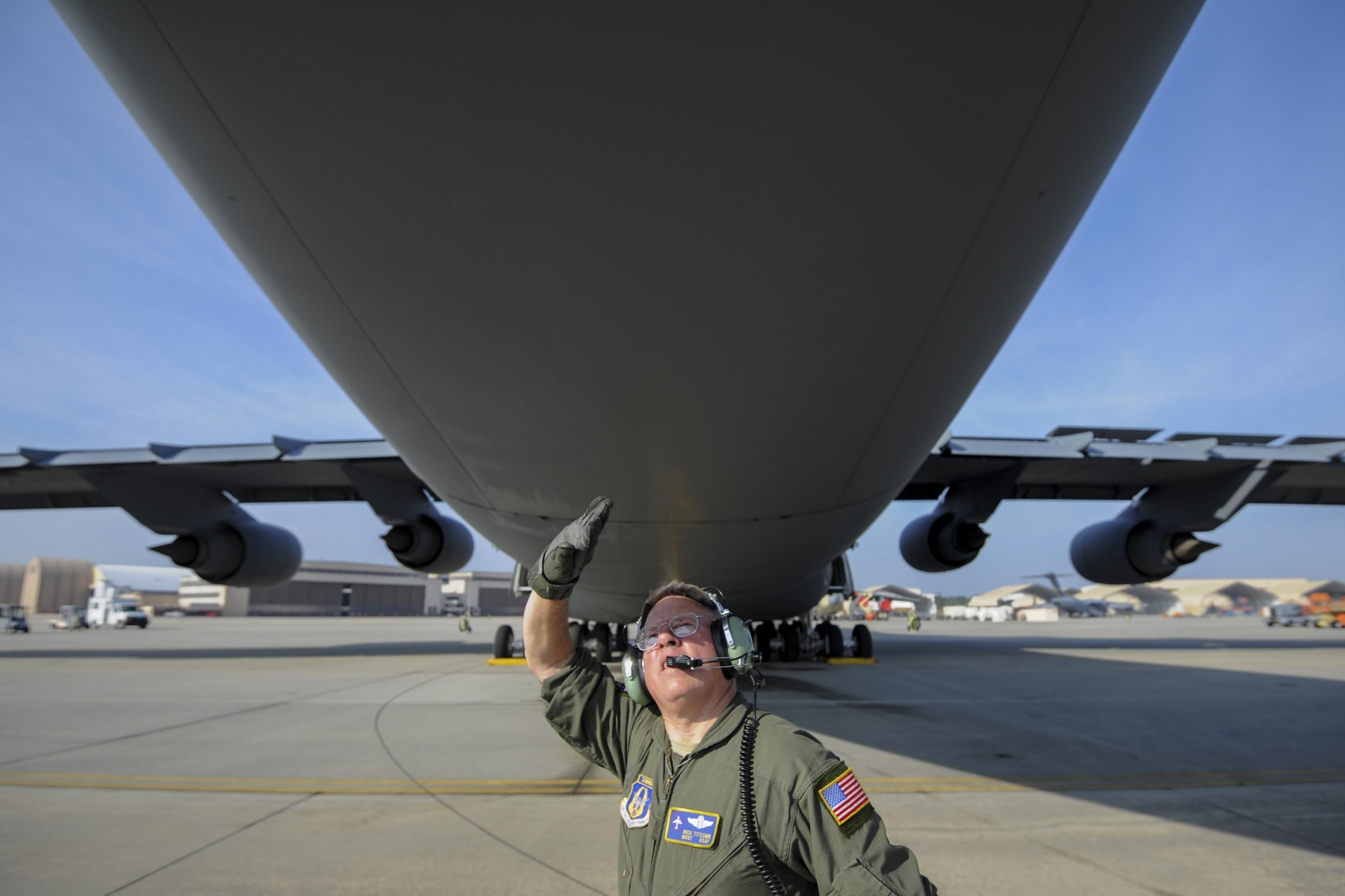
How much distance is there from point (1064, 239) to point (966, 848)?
2.84 metres

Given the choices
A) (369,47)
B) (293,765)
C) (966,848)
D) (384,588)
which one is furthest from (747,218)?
(384,588)

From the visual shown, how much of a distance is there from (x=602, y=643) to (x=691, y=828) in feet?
37.9

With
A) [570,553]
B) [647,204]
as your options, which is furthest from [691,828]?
[647,204]

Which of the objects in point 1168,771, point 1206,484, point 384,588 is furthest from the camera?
point 384,588

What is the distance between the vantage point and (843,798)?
46.9 inches

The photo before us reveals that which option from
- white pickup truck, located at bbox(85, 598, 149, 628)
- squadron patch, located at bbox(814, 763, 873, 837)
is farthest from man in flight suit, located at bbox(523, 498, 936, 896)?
white pickup truck, located at bbox(85, 598, 149, 628)

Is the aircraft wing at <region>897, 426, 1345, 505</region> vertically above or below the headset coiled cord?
above

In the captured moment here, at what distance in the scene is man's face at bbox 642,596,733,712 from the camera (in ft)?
4.55

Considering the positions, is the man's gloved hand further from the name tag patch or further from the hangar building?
the hangar building

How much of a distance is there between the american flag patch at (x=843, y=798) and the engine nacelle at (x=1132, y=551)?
980 centimetres

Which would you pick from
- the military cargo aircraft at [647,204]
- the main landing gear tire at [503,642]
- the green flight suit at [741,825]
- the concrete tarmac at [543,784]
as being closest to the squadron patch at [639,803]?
the green flight suit at [741,825]

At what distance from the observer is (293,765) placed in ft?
17.3

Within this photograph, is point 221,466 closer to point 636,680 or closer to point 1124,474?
point 636,680

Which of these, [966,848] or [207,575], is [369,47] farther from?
[207,575]
